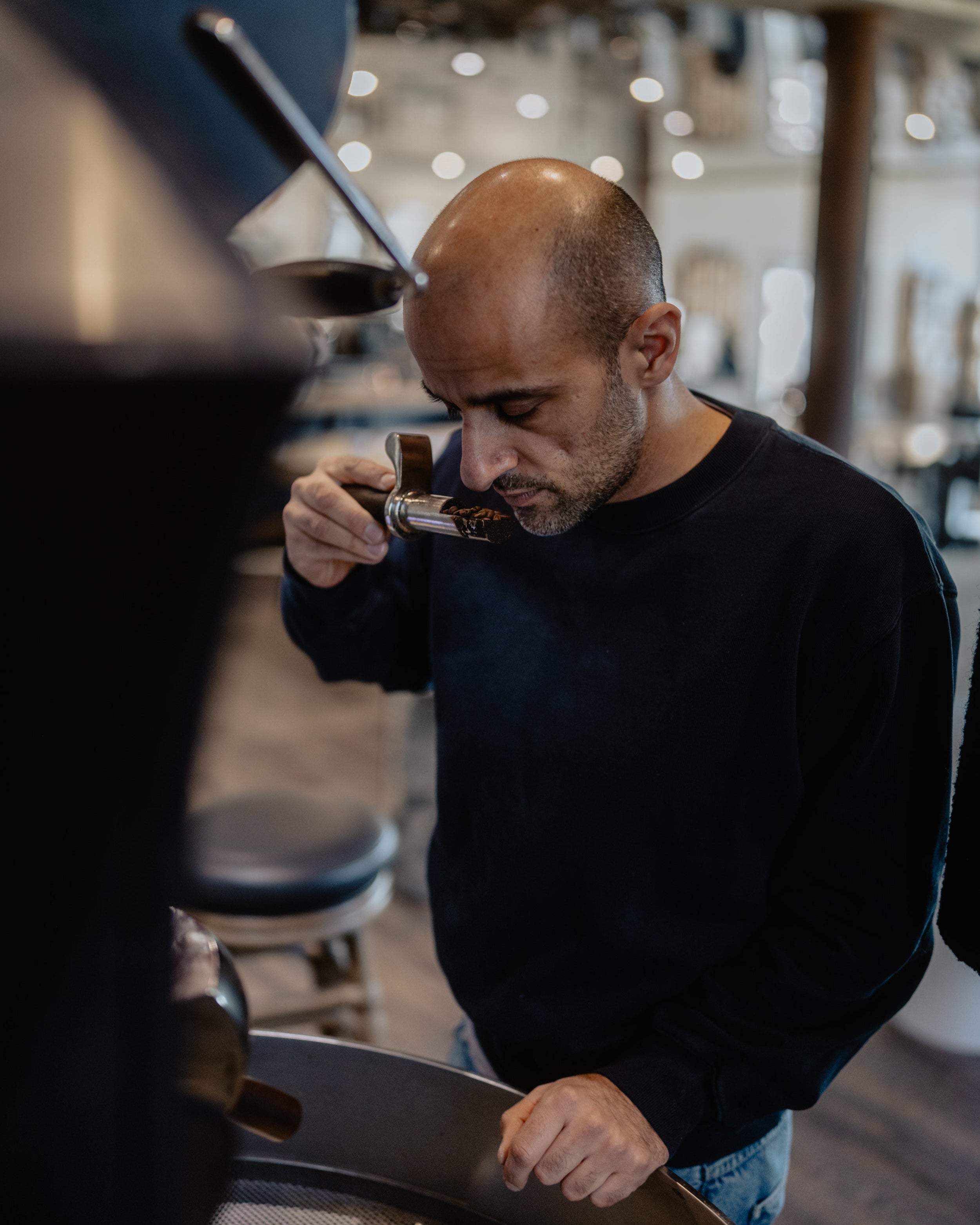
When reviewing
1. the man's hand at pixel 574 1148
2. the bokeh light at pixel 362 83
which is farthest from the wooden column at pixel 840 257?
the bokeh light at pixel 362 83

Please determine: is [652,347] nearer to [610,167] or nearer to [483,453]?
[483,453]

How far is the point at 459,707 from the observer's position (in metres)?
1.09

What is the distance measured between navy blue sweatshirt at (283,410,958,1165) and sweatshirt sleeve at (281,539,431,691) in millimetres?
142

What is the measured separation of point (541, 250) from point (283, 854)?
132cm

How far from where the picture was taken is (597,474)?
947mm

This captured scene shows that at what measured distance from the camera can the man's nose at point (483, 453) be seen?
91cm

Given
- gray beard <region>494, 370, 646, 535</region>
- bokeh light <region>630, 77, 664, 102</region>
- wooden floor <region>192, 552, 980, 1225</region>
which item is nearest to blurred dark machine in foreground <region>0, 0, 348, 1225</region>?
gray beard <region>494, 370, 646, 535</region>

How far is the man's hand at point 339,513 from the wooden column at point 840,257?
261 cm

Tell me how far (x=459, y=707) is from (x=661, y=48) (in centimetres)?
860

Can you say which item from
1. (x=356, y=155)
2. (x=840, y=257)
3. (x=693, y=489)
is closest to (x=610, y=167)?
(x=356, y=155)

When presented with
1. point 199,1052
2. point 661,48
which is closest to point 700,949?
point 199,1052

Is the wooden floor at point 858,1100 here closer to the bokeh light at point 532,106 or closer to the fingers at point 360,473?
the fingers at point 360,473

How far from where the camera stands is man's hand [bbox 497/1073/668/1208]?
763 mm

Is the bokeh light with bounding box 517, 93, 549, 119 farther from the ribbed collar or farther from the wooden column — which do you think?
the ribbed collar
